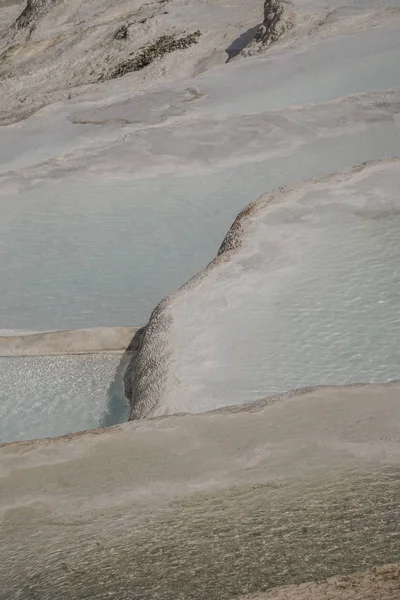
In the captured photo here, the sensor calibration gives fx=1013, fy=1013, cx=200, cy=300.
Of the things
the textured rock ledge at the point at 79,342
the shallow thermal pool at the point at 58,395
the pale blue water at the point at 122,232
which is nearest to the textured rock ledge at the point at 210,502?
the shallow thermal pool at the point at 58,395

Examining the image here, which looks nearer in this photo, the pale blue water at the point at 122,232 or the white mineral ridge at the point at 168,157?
the pale blue water at the point at 122,232

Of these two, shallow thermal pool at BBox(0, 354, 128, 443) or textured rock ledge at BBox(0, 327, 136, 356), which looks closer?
shallow thermal pool at BBox(0, 354, 128, 443)

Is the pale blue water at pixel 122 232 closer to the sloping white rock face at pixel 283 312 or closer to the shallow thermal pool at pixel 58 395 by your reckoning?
the shallow thermal pool at pixel 58 395

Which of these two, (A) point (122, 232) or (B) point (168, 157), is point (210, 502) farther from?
(B) point (168, 157)

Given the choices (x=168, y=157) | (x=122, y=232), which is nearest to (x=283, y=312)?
(x=122, y=232)

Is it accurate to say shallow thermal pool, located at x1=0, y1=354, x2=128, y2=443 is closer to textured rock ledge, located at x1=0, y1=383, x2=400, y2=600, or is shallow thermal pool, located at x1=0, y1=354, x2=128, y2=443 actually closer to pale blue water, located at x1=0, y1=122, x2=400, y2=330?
pale blue water, located at x1=0, y1=122, x2=400, y2=330

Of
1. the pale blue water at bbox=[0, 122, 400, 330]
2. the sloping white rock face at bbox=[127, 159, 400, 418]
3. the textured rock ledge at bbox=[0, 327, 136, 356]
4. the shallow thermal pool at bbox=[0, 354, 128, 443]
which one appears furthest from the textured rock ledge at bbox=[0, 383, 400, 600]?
the pale blue water at bbox=[0, 122, 400, 330]
